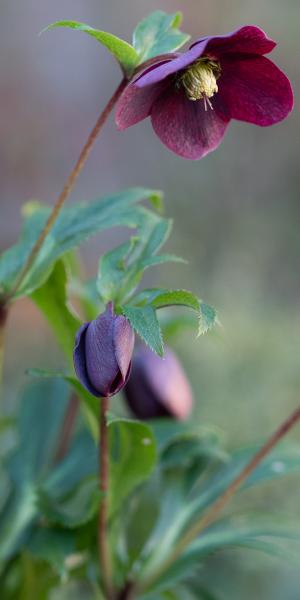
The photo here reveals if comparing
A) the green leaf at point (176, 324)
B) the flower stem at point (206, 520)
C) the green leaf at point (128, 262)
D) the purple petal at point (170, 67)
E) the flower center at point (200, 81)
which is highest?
the purple petal at point (170, 67)

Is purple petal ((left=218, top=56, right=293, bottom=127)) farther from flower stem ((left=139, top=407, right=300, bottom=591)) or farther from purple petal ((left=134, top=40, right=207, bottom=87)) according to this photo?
flower stem ((left=139, top=407, right=300, bottom=591))

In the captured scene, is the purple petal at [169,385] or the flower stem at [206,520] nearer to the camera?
the flower stem at [206,520]

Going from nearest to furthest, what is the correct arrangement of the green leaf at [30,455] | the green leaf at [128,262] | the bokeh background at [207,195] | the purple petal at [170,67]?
the purple petal at [170,67] → the green leaf at [128,262] → the green leaf at [30,455] → the bokeh background at [207,195]

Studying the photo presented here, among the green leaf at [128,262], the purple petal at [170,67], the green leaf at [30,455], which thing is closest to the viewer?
the purple petal at [170,67]

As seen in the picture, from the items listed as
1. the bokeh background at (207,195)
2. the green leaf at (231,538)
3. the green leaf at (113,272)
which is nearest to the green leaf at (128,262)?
the green leaf at (113,272)

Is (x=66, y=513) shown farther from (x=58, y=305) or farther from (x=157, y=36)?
(x=157, y=36)

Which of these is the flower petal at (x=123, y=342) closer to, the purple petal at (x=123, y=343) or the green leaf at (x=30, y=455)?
the purple petal at (x=123, y=343)

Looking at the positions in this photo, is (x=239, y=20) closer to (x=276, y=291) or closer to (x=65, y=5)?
(x=65, y=5)

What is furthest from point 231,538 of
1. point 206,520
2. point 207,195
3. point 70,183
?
point 207,195

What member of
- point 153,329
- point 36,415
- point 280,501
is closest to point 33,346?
point 280,501
